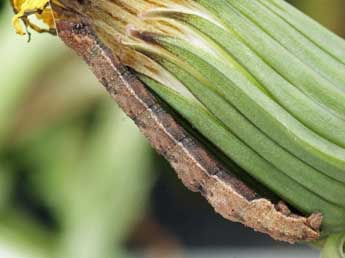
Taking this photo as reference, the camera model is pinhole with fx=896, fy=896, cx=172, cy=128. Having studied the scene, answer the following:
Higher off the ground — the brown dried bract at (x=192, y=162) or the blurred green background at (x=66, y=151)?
the blurred green background at (x=66, y=151)

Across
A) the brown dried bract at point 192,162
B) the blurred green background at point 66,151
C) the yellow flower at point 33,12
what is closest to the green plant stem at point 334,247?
the brown dried bract at point 192,162

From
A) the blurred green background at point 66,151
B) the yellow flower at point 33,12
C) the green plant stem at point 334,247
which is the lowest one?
the green plant stem at point 334,247

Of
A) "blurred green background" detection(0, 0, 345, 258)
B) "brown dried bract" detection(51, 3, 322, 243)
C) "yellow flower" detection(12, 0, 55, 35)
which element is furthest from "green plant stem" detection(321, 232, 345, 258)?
"blurred green background" detection(0, 0, 345, 258)

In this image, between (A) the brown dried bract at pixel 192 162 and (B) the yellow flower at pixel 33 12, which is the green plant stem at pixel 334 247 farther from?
(B) the yellow flower at pixel 33 12

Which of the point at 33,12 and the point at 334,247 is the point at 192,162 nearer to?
the point at 334,247

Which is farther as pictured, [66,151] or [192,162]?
[66,151]

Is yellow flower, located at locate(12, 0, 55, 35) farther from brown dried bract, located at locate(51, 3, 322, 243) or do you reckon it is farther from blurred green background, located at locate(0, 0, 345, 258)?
blurred green background, located at locate(0, 0, 345, 258)

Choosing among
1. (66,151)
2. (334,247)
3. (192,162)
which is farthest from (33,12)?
(66,151)
